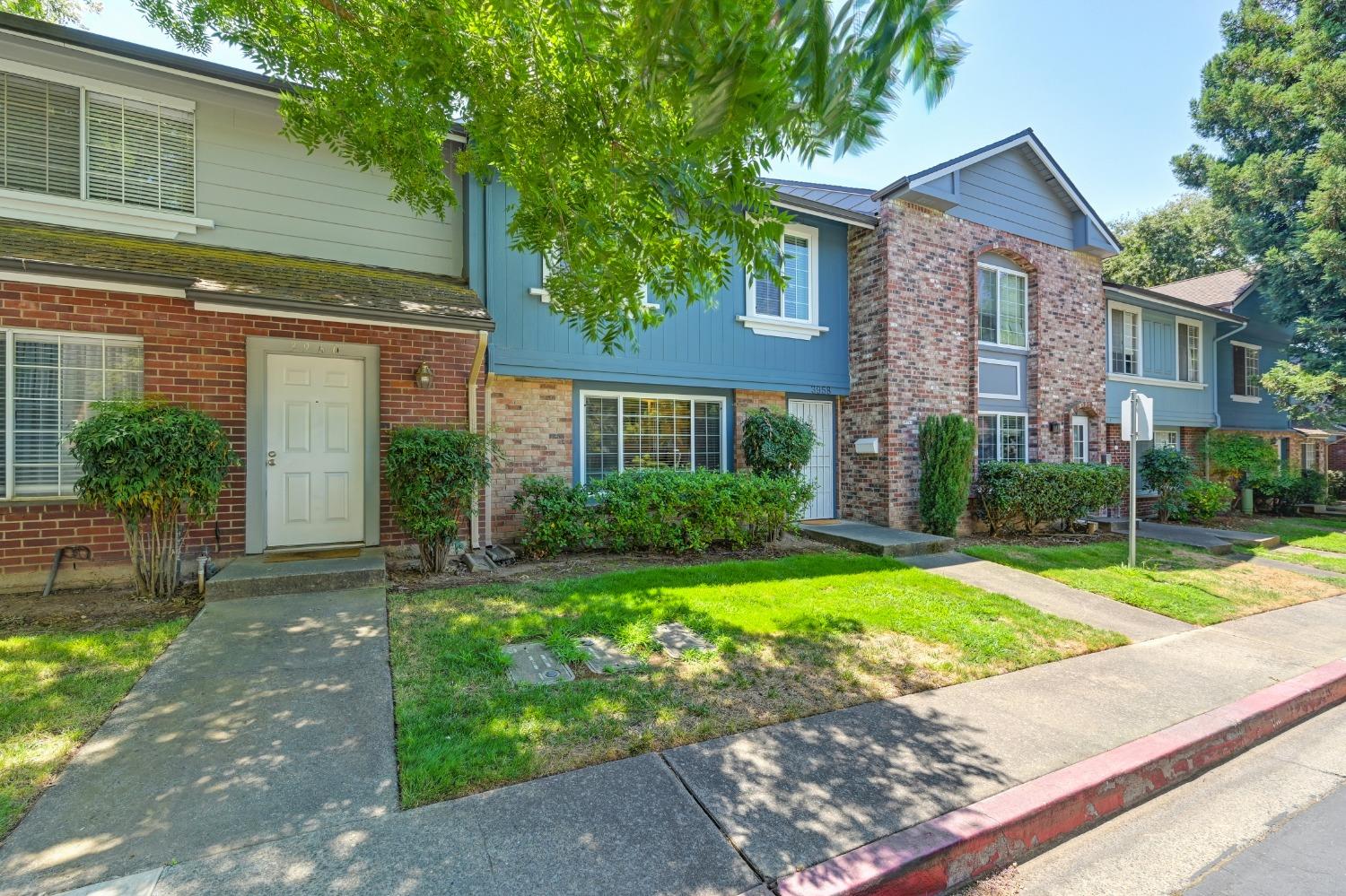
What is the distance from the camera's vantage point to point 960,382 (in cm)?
1138

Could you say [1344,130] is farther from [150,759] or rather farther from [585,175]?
[150,759]

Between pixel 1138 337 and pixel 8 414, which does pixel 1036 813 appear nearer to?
pixel 8 414

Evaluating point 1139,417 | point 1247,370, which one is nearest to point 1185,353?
point 1247,370

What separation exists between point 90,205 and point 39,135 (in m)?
0.89

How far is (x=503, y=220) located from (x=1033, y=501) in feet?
33.9

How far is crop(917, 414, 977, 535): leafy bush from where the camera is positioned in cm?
995

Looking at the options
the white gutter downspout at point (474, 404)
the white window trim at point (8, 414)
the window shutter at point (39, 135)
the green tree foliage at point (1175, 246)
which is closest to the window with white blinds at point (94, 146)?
the window shutter at point (39, 135)

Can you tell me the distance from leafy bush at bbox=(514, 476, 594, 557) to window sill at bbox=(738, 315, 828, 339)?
14.3 ft

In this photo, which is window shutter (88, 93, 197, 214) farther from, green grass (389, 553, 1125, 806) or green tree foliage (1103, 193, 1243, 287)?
green tree foliage (1103, 193, 1243, 287)

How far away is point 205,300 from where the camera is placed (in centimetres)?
539

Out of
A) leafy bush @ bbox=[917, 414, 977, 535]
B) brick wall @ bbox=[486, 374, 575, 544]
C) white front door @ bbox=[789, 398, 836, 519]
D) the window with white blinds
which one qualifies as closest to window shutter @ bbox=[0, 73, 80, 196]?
the window with white blinds

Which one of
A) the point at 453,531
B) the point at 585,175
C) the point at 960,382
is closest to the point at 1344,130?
the point at 960,382

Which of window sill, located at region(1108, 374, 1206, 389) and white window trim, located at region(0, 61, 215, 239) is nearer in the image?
white window trim, located at region(0, 61, 215, 239)

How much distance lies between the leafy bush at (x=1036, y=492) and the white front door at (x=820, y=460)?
2848 millimetres
